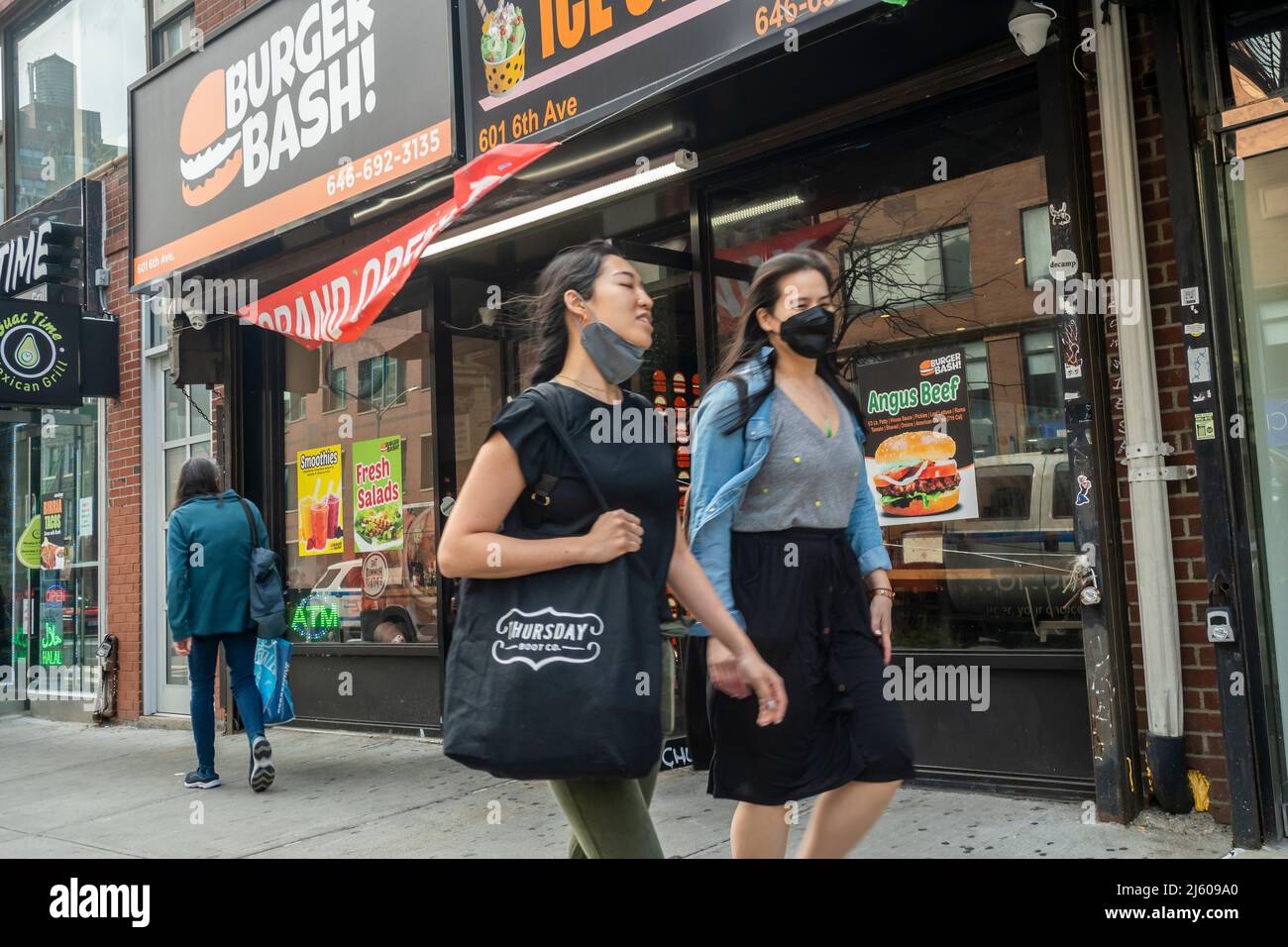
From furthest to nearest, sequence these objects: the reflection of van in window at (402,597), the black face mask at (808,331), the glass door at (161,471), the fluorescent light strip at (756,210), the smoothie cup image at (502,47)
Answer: the glass door at (161,471), the reflection of van in window at (402,597), the smoothie cup image at (502,47), the fluorescent light strip at (756,210), the black face mask at (808,331)

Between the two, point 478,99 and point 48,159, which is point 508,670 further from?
point 48,159

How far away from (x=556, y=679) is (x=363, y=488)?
6.60 metres

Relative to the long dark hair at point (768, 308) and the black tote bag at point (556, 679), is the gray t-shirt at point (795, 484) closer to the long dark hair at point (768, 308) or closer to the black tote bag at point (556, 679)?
the long dark hair at point (768, 308)

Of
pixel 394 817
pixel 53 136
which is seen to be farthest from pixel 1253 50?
pixel 53 136

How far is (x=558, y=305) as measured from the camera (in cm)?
291

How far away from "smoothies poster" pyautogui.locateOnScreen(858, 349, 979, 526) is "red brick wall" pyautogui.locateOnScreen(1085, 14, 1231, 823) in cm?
81

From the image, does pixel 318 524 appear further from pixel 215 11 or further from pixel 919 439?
pixel 919 439

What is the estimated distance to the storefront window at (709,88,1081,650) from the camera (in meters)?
5.19

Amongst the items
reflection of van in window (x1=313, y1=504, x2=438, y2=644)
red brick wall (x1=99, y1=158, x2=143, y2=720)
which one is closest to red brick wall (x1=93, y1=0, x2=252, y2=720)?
red brick wall (x1=99, y1=158, x2=143, y2=720)

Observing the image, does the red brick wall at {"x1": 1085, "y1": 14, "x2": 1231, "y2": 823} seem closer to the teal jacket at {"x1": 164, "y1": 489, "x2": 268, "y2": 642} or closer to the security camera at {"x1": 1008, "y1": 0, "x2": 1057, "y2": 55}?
the security camera at {"x1": 1008, "y1": 0, "x2": 1057, "y2": 55}

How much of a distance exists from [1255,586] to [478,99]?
185 inches

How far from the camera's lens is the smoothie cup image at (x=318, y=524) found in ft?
29.5

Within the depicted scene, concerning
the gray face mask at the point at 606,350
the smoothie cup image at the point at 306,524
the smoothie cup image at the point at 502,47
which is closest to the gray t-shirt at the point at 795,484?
the gray face mask at the point at 606,350

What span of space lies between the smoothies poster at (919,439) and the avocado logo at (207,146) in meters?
5.20
